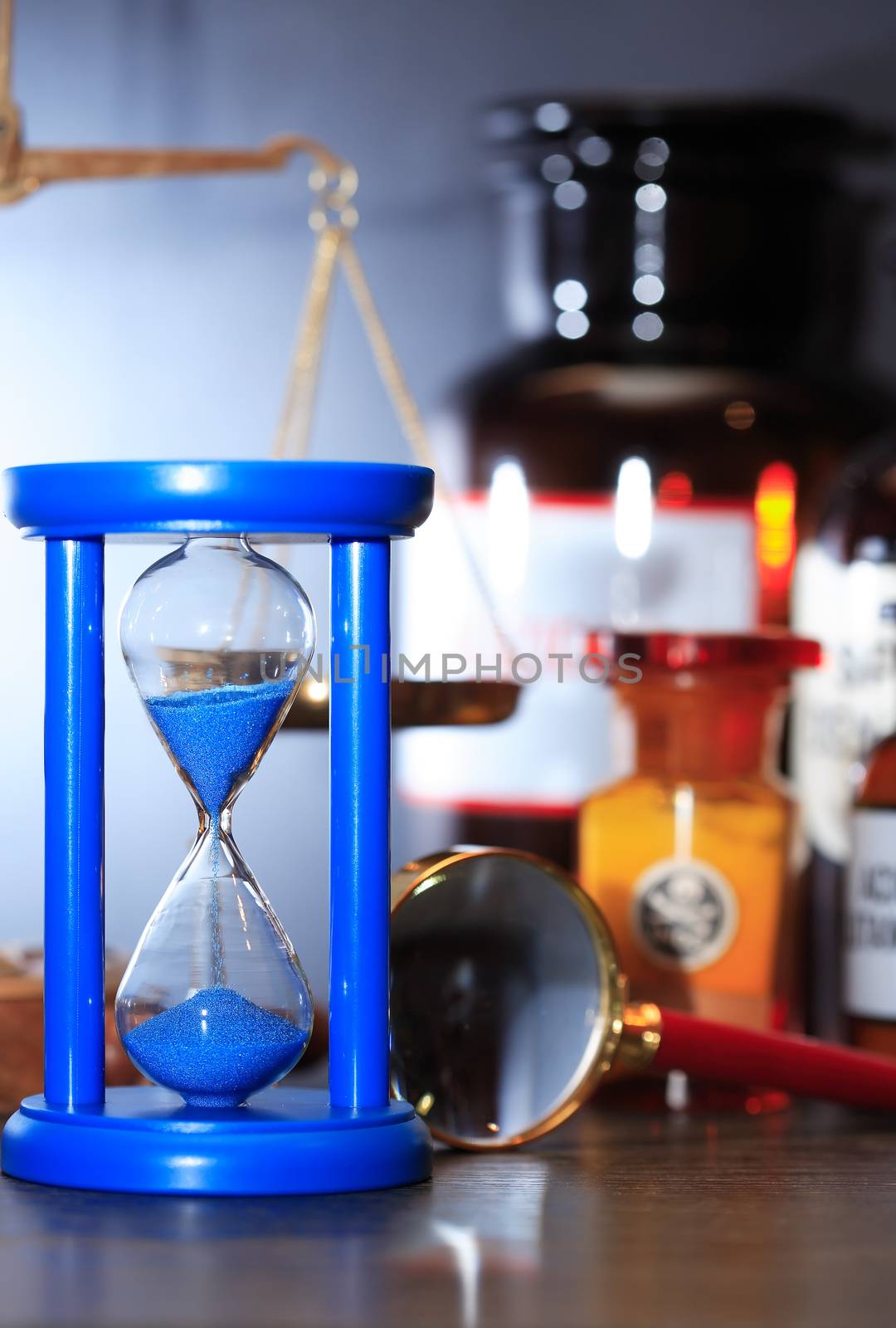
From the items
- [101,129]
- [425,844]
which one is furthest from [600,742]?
[101,129]

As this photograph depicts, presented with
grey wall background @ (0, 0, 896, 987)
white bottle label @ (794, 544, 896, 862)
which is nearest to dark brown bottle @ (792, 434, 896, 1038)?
white bottle label @ (794, 544, 896, 862)

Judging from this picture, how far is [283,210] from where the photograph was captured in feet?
3.98

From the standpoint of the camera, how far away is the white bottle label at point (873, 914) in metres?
0.93

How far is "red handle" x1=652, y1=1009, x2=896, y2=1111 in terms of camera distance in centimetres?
81

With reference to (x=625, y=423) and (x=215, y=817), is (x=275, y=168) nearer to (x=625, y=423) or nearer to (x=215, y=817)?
(x=625, y=423)

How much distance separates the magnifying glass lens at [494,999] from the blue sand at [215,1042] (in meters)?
0.11

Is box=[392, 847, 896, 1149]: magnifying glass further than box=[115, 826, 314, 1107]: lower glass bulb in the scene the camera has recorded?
Yes

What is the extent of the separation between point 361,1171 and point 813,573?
49cm

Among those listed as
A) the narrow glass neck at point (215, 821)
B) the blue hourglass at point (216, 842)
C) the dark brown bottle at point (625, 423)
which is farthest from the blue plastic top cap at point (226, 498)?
the dark brown bottle at point (625, 423)

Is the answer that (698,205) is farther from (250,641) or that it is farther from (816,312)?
(250,641)

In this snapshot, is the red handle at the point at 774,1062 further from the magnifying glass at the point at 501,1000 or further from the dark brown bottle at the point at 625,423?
the dark brown bottle at the point at 625,423

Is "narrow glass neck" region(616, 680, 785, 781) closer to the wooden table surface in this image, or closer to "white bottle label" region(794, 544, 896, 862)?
"white bottle label" region(794, 544, 896, 862)

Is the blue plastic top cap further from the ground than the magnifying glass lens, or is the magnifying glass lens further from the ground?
the blue plastic top cap

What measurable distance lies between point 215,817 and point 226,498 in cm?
12
